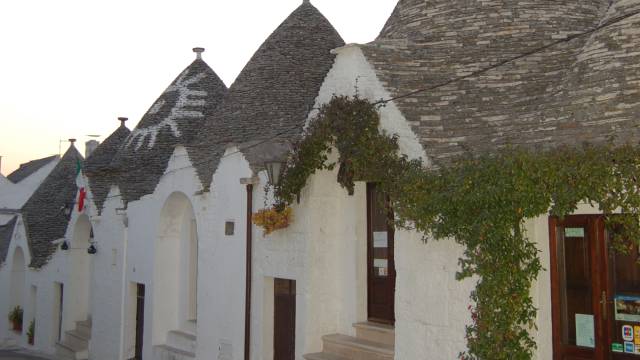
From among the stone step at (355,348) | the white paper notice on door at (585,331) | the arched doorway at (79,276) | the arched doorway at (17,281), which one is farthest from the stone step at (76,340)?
the white paper notice on door at (585,331)

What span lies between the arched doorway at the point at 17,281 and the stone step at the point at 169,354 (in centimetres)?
1476

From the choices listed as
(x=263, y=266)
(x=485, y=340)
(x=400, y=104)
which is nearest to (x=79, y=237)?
(x=263, y=266)

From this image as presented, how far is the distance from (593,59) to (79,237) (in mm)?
19154

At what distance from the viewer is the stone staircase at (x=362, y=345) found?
9.52 m

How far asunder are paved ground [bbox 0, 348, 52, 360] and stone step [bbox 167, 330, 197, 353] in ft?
29.9

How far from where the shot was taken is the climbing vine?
660cm

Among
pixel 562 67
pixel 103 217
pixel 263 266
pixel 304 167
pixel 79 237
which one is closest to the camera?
pixel 562 67

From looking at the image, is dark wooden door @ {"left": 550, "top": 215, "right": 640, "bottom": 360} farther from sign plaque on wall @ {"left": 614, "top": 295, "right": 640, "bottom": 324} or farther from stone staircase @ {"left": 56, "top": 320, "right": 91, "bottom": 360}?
stone staircase @ {"left": 56, "top": 320, "right": 91, "bottom": 360}

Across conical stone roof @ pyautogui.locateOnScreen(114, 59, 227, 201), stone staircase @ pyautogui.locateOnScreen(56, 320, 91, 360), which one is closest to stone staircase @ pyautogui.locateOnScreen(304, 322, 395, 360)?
conical stone roof @ pyautogui.locateOnScreen(114, 59, 227, 201)

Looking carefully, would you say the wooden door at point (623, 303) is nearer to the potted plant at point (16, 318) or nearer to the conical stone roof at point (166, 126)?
the conical stone roof at point (166, 126)

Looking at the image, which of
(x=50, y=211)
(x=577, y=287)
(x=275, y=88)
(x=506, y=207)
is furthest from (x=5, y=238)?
(x=577, y=287)

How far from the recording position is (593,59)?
26.4 ft

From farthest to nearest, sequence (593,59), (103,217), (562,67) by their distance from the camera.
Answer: (103,217)
(562,67)
(593,59)

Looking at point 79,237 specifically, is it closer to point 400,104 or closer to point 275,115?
point 275,115
